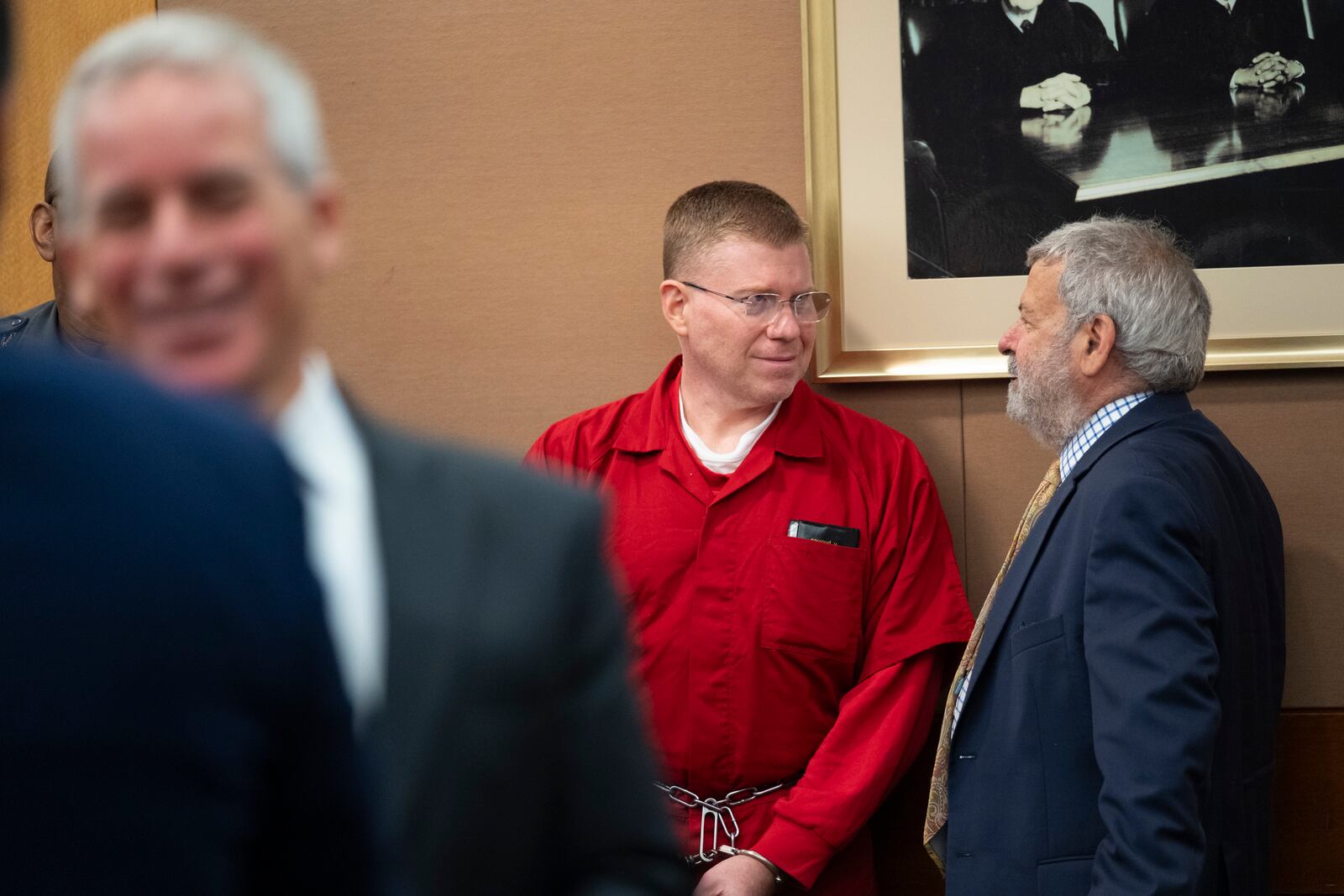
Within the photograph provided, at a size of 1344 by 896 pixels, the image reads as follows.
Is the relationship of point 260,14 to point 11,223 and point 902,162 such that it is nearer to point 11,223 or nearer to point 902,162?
point 11,223

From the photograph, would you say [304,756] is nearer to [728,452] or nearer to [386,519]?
[386,519]

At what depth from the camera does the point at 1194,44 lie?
9.09 feet

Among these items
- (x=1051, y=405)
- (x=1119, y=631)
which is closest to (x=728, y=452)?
(x=1051, y=405)

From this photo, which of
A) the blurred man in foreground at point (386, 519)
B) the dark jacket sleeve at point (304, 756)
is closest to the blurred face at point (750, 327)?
the blurred man in foreground at point (386, 519)

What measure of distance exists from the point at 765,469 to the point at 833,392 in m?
0.37

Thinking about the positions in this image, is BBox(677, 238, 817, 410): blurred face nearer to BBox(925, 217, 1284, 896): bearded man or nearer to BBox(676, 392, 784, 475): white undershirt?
BBox(676, 392, 784, 475): white undershirt

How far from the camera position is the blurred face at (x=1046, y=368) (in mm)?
2334

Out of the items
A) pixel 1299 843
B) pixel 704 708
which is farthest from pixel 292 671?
pixel 1299 843

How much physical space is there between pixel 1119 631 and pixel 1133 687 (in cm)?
9

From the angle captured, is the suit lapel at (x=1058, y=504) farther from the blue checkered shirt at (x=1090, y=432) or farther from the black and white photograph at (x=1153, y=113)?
the black and white photograph at (x=1153, y=113)

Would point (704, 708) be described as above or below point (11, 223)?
below

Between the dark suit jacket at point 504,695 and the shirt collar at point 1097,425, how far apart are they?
1.59 meters

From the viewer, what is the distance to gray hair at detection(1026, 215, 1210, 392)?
2250 mm

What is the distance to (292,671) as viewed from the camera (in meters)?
0.47
